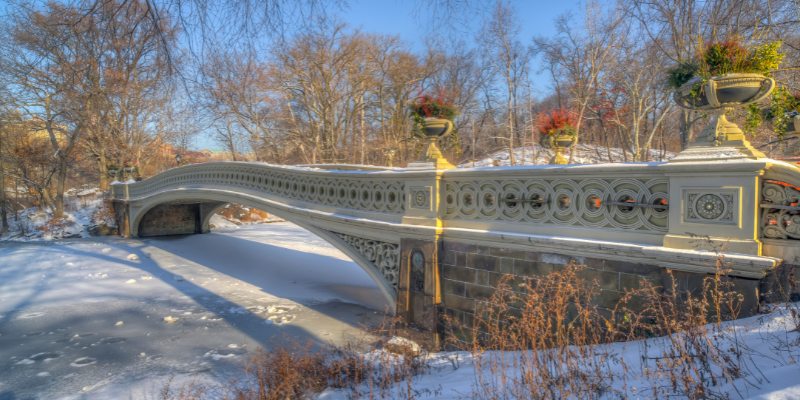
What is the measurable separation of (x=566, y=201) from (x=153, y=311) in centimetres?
807

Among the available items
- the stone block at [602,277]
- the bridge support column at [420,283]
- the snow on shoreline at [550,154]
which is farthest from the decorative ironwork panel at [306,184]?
the snow on shoreline at [550,154]

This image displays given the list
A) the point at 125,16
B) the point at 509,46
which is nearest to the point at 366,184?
the point at 125,16

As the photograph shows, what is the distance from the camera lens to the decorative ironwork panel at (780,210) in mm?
A: 3398

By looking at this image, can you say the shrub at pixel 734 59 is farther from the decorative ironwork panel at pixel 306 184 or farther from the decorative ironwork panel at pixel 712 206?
the decorative ironwork panel at pixel 306 184

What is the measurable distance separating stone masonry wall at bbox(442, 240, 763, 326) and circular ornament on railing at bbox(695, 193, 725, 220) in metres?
0.51

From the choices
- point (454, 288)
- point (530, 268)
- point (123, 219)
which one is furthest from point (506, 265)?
point (123, 219)

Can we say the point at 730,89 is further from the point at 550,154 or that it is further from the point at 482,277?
the point at 550,154

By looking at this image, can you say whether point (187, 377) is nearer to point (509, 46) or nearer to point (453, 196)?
point (453, 196)

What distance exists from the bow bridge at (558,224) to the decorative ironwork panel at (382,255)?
0.02 metres

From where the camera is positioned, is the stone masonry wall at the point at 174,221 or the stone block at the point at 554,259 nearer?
the stone block at the point at 554,259

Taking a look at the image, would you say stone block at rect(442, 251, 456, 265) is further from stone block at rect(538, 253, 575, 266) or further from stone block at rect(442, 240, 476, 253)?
stone block at rect(538, 253, 575, 266)

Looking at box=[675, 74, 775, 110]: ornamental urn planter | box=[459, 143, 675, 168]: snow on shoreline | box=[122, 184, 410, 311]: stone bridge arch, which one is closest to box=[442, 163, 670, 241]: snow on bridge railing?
box=[675, 74, 775, 110]: ornamental urn planter

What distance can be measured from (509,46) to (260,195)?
1185 centimetres

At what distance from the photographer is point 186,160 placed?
2827 centimetres
